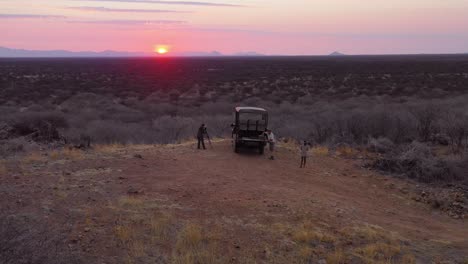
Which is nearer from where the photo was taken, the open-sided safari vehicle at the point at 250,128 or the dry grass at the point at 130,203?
the dry grass at the point at 130,203

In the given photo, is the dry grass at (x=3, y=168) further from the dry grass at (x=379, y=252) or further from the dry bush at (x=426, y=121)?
the dry bush at (x=426, y=121)

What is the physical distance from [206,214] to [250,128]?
7.01 metres

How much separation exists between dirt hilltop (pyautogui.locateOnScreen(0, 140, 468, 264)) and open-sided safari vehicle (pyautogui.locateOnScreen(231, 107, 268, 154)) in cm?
104

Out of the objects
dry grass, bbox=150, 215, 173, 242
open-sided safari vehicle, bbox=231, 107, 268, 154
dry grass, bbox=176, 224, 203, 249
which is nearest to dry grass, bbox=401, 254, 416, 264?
dry grass, bbox=176, 224, 203, 249

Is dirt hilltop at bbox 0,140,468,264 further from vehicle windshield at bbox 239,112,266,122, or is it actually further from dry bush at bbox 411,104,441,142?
dry bush at bbox 411,104,441,142

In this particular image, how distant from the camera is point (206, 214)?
32.3 feet

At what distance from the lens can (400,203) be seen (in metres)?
12.5

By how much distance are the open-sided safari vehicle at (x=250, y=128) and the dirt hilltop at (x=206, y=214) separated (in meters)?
1.04

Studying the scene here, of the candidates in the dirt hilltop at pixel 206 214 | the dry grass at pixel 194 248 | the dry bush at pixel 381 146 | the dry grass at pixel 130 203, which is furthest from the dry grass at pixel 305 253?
the dry bush at pixel 381 146

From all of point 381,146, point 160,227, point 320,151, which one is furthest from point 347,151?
point 160,227

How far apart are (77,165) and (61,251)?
6409 millimetres

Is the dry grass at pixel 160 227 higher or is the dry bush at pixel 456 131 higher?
the dry bush at pixel 456 131

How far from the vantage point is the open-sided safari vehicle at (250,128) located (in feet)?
52.7

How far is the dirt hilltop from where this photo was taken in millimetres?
7969
